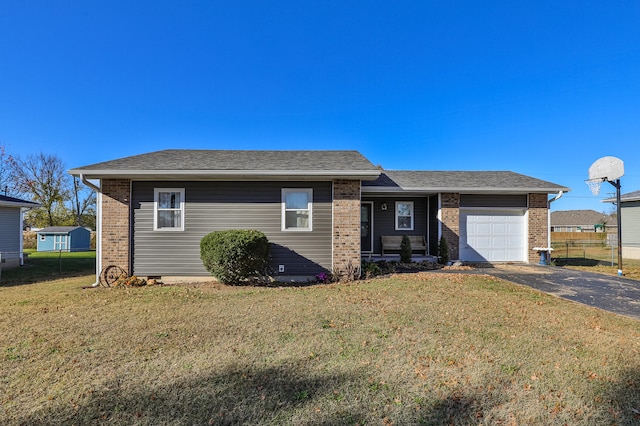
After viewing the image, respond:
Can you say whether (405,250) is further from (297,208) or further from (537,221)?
(537,221)

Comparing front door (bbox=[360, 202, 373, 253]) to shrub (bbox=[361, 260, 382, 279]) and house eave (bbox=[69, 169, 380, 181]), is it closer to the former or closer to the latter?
shrub (bbox=[361, 260, 382, 279])

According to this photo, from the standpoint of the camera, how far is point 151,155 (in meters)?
10.1

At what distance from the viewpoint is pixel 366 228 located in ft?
42.4

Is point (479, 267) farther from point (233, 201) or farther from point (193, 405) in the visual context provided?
point (193, 405)

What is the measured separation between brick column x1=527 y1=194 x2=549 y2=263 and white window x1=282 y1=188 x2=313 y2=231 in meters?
8.93

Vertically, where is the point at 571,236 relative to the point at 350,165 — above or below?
below

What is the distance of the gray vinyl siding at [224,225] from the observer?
8883 millimetres

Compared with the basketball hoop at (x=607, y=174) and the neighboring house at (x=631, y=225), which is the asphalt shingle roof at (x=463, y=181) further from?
the neighboring house at (x=631, y=225)

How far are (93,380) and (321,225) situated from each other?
20.8ft

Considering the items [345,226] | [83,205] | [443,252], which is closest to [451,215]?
[443,252]

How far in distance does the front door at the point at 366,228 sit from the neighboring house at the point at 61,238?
23328 millimetres

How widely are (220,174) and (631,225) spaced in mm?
20504

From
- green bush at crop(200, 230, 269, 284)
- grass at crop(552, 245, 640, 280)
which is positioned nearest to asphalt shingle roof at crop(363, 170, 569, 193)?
grass at crop(552, 245, 640, 280)

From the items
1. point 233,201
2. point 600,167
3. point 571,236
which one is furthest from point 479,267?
point 571,236
